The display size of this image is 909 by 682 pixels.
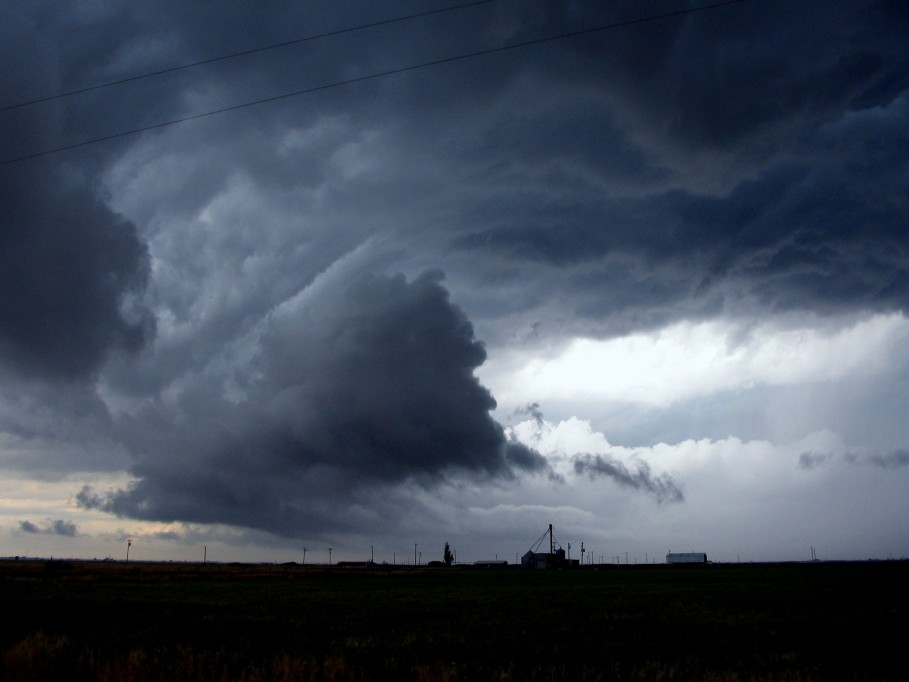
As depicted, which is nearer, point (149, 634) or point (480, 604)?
point (149, 634)

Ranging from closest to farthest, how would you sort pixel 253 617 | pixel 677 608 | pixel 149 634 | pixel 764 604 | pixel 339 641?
pixel 339 641 < pixel 149 634 < pixel 253 617 < pixel 677 608 < pixel 764 604

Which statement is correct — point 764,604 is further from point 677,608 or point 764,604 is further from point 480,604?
point 480,604

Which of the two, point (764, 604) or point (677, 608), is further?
point (764, 604)

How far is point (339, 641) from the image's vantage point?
24953 mm

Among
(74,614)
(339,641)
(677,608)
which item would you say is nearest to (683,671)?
(339,641)

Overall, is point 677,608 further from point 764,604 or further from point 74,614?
point 74,614

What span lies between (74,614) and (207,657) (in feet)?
72.1

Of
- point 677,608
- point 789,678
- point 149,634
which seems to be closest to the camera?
point 789,678

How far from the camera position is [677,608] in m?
40.2

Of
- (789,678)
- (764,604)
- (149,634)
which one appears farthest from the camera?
(764,604)

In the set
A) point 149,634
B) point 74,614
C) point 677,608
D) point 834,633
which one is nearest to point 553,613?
point 677,608

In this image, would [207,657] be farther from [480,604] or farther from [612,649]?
[480,604]

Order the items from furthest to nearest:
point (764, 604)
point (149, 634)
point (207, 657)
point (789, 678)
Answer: point (764, 604) → point (149, 634) → point (207, 657) → point (789, 678)

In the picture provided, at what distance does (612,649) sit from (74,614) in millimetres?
29679
